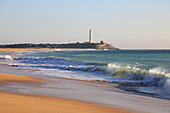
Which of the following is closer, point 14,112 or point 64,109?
point 14,112

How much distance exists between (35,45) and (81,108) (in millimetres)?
195608

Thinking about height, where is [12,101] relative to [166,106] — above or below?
above

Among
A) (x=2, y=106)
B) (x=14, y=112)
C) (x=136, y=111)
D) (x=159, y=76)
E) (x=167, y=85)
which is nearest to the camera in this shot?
(x=14, y=112)

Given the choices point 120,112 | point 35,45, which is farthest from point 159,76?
point 35,45

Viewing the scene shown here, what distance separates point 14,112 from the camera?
443 cm

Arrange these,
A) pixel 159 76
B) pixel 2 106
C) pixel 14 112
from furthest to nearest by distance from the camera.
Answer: pixel 159 76, pixel 2 106, pixel 14 112

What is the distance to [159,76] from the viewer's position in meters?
12.6

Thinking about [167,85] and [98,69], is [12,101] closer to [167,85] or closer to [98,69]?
[167,85]

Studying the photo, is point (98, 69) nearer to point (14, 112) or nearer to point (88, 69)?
point (88, 69)

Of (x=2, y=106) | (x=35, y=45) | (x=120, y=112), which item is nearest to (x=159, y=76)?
(x=120, y=112)

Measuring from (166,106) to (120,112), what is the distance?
2072 millimetres

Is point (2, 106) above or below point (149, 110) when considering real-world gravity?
above

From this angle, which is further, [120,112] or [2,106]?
[120,112]

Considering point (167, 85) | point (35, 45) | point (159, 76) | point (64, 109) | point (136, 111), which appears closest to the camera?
point (64, 109)
